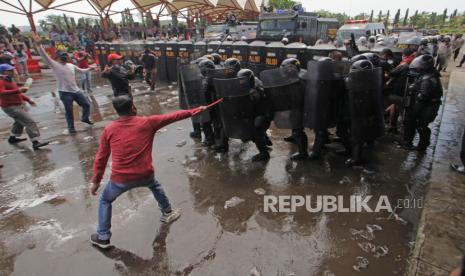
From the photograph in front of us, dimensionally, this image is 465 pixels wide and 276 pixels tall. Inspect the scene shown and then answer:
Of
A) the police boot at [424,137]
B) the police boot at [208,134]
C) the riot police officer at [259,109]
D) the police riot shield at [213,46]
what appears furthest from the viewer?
the police riot shield at [213,46]

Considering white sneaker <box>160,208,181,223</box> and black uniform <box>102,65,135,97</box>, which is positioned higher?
black uniform <box>102,65,135,97</box>

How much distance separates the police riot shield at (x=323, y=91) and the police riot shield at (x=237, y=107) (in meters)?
0.78

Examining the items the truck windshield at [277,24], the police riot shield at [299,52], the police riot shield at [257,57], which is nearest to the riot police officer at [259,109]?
the police riot shield at [299,52]

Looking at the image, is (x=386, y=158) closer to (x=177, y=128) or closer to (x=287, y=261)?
(x=287, y=261)

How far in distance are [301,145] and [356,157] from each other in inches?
30.1

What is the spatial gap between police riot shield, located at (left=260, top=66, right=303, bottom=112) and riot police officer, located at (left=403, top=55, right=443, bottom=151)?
1768 millimetres

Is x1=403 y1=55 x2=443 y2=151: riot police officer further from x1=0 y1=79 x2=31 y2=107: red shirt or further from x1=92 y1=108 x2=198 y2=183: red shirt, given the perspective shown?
x1=0 y1=79 x2=31 y2=107: red shirt

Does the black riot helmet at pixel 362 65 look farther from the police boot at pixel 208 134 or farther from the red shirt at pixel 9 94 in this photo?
the red shirt at pixel 9 94

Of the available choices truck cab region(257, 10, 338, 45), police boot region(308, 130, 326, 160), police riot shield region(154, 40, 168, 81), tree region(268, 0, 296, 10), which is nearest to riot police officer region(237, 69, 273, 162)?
police boot region(308, 130, 326, 160)

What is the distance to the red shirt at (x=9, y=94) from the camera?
4746 mm

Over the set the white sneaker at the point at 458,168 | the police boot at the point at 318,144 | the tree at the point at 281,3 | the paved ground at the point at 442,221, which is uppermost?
the tree at the point at 281,3

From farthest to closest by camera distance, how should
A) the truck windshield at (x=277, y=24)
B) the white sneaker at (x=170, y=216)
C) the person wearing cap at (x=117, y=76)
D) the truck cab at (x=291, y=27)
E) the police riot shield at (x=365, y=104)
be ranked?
the truck windshield at (x=277, y=24) → the truck cab at (x=291, y=27) → the person wearing cap at (x=117, y=76) → the police riot shield at (x=365, y=104) → the white sneaker at (x=170, y=216)

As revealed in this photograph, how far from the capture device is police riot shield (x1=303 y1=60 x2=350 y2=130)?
3.81m

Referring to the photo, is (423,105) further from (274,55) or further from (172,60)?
(172,60)
